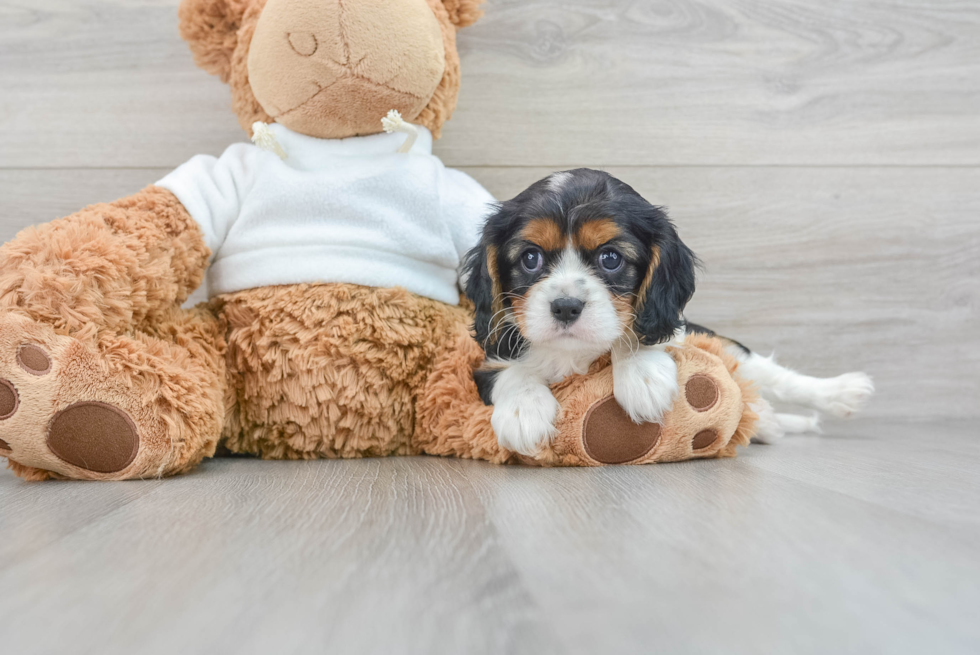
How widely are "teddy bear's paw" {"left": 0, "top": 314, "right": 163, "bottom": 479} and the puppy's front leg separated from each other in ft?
2.05

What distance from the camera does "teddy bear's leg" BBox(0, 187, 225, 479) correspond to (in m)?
1.22

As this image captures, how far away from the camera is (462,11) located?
1.76m

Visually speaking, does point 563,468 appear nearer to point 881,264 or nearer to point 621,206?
point 621,206

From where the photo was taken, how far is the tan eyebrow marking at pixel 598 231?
1.30 m

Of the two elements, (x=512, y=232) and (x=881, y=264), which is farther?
(x=881, y=264)

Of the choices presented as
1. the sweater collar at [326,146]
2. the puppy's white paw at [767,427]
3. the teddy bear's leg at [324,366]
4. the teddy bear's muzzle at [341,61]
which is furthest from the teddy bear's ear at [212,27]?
the puppy's white paw at [767,427]

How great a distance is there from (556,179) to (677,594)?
3.08 ft

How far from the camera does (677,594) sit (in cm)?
63

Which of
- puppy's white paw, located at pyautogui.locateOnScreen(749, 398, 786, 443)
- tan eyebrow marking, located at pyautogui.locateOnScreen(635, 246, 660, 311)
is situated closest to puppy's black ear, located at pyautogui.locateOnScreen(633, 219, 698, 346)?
tan eyebrow marking, located at pyautogui.locateOnScreen(635, 246, 660, 311)

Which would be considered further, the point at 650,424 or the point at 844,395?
the point at 844,395

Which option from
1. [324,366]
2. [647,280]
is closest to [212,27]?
[324,366]

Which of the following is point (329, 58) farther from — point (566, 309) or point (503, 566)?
point (503, 566)

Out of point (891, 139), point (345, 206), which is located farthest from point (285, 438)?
point (891, 139)

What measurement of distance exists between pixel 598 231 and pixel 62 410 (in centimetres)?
98
